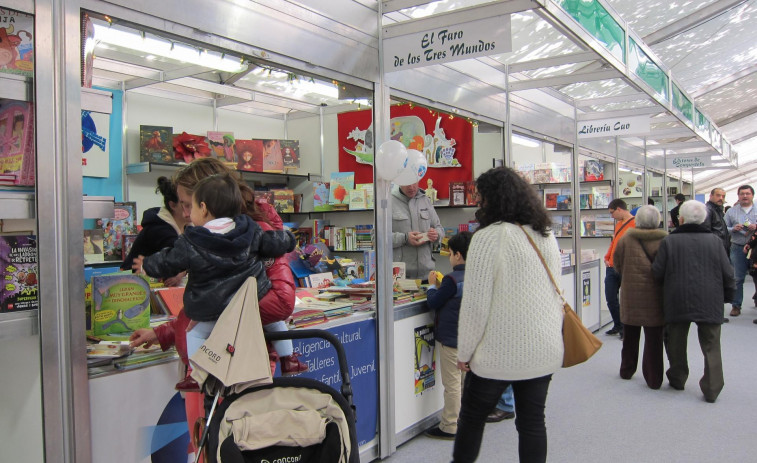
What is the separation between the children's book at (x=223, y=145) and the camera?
19.9 ft

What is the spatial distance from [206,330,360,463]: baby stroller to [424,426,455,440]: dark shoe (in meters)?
2.14

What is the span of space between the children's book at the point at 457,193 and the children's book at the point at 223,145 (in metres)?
2.38

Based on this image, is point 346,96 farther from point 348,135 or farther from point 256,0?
point 348,135

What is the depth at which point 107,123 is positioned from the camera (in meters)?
5.15

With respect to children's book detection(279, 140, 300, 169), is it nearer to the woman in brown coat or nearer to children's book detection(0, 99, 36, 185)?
the woman in brown coat

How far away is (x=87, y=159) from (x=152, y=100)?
1140 millimetres

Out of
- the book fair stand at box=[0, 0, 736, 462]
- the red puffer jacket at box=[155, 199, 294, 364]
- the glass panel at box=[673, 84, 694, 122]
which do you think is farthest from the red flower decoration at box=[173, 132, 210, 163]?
the glass panel at box=[673, 84, 694, 122]

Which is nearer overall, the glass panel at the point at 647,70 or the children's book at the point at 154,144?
the glass panel at the point at 647,70

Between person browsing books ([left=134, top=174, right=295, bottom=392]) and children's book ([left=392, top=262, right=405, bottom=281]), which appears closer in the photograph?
person browsing books ([left=134, top=174, right=295, bottom=392])

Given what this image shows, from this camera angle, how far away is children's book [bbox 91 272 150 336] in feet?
7.61

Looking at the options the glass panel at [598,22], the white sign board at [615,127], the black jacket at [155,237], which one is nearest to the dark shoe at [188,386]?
the black jacket at [155,237]

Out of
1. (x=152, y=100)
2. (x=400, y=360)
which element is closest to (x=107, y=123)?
(x=152, y=100)

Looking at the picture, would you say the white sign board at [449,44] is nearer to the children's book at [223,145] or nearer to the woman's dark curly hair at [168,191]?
the woman's dark curly hair at [168,191]

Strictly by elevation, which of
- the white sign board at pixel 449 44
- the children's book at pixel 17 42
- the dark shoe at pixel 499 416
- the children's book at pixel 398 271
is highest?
the white sign board at pixel 449 44
